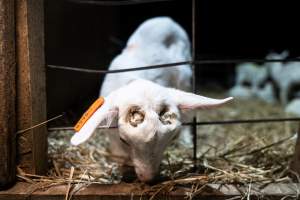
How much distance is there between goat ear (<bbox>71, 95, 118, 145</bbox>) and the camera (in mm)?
2068

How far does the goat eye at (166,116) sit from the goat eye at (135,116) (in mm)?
121

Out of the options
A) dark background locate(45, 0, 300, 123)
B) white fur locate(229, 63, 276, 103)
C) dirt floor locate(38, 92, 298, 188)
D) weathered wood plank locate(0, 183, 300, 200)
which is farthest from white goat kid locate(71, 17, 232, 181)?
white fur locate(229, 63, 276, 103)

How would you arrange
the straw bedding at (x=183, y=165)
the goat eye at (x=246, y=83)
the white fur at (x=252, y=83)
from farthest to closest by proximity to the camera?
1. the goat eye at (x=246, y=83)
2. the white fur at (x=252, y=83)
3. the straw bedding at (x=183, y=165)

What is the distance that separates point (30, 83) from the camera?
7.72 ft

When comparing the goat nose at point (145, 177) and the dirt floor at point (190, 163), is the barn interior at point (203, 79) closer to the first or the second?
the dirt floor at point (190, 163)

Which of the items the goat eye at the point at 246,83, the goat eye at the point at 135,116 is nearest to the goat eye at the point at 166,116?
the goat eye at the point at 135,116

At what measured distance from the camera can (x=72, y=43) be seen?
4.96 m

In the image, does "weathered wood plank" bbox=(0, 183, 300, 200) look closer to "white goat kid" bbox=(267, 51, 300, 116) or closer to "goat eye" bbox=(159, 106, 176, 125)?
"goat eye" bbox=(159, 106, 176, 125)

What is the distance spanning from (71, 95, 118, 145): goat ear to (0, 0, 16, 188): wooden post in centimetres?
45

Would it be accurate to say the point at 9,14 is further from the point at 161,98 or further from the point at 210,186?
the point at 210,186

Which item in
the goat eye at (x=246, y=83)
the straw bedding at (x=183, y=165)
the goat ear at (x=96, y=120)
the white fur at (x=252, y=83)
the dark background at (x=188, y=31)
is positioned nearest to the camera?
the goat ear at (x=96, y=120)

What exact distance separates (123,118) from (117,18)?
16.8 feet

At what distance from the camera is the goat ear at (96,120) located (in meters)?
2.07

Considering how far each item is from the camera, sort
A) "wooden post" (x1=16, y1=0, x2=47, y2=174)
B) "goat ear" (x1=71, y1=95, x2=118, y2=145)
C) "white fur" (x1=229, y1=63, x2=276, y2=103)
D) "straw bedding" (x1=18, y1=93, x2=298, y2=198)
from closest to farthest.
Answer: "goat ear" (x1=71, y1=95, x2=118, y2=145) < "wooden post" (x1=16, y1=0, x2=47, y2=174) < "straw bedding" (x1=18, y1=93, x2=298, y2=198) < "white fur" (x1=229, y1=63, x2=276, y2=103)
